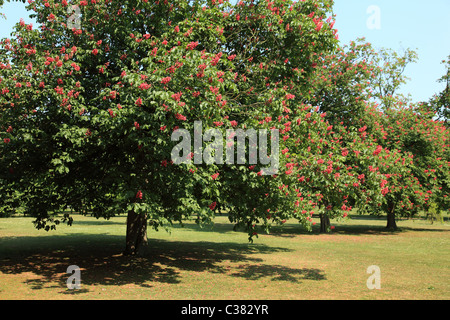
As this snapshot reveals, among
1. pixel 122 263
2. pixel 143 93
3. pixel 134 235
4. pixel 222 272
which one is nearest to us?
pixel 143 93

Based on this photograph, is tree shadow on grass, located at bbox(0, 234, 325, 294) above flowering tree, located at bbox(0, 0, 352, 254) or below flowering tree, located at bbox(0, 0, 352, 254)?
below

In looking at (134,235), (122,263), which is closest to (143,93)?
(122,263)

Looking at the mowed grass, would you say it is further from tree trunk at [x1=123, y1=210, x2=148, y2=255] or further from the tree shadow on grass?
tree trunk at [x1=123, y1=210, x2=148, y2=255]

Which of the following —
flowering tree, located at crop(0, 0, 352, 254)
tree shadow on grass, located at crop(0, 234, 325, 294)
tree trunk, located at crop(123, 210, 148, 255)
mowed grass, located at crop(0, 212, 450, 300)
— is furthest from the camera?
tree trunk, located at crop(123, 210, 148, 255)

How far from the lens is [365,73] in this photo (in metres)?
25.2

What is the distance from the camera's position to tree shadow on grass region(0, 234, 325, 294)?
39.0ft

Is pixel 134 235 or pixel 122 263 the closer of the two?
pixel 122 263

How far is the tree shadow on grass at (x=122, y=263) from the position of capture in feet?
39.0

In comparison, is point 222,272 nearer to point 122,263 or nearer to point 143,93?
point 122,263

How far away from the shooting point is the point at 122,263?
14469 mm

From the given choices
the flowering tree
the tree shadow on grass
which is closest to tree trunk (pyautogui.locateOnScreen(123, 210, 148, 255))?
the tree shadow on grass

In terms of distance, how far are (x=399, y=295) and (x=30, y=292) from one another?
9.94 metres

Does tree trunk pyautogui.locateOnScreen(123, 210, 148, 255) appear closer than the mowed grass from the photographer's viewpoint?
No

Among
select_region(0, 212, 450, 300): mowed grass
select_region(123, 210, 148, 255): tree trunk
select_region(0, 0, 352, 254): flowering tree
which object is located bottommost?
select_region(0, 212, 450, 300): mowed grass
